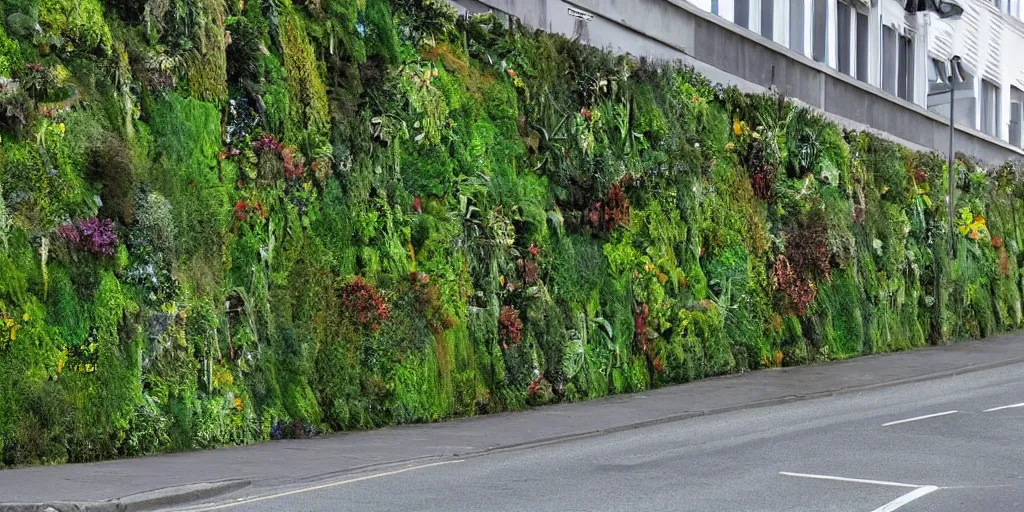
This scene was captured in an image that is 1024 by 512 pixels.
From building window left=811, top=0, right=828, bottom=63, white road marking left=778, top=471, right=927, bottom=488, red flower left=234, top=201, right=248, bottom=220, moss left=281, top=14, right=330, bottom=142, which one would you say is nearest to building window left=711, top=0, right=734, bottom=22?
building window left=811, top=0, right=828, bottom=63

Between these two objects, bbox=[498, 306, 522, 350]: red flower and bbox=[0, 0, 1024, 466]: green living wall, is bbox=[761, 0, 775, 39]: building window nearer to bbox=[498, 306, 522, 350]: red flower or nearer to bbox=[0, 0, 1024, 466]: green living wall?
bbox=[0, 0, 1024, 466]: green living wall

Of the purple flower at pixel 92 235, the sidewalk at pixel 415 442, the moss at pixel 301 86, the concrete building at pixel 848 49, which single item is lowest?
the sidewalk at pixel 415 442

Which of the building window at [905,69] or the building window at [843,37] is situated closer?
the building window at [843,37]

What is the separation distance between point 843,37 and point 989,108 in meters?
12.9

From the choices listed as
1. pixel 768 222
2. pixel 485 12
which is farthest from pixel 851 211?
pixel 485 12

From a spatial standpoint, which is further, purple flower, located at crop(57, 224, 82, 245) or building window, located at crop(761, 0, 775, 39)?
building window, located at crop(761, 0, 775, 39)

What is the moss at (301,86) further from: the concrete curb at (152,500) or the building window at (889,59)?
the building window at (889,59)

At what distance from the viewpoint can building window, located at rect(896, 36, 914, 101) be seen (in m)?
41.1

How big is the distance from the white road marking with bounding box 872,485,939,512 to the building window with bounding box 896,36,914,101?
1184 inches

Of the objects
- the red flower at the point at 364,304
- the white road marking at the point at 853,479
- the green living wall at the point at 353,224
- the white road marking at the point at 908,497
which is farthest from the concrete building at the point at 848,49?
the white road marking at the point at 908,497

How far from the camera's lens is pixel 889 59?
132ft

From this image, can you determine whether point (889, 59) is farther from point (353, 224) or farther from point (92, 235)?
point (92, 235)

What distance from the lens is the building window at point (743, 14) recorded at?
30391mm

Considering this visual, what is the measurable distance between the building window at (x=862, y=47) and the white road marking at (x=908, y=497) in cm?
2697
